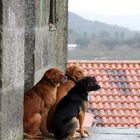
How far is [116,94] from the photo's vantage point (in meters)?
13.7

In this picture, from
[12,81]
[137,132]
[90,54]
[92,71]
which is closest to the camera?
[12,81]

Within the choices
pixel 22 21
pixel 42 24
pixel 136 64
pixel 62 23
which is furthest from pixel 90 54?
pixel 22 21

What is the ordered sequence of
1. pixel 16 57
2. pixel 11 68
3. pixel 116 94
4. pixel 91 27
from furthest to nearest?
1. pixel 91 27
2. pixel 116 94
3. pixel 16 57
4. pixel 11 68

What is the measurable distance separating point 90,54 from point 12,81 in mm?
16490

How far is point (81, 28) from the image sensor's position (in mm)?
26828

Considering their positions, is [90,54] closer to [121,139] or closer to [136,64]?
[136,64]

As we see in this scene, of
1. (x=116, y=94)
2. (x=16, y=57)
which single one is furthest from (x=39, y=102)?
(x=116, y=94)

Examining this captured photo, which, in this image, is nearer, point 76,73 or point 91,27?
point 76,73

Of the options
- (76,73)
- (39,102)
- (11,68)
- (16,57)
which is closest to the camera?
(11,68)

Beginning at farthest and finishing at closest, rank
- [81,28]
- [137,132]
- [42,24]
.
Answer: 1. [81,28]
2. [42,24]
3. [137,132]

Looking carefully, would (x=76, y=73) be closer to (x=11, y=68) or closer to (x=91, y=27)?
(x=11, y=68)

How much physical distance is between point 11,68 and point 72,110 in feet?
3.15

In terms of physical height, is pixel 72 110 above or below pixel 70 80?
below

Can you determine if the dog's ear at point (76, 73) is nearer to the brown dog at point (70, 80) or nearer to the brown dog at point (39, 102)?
the brown dog at point (70, 80)
